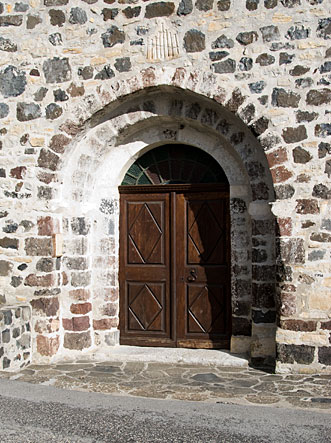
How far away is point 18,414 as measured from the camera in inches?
154

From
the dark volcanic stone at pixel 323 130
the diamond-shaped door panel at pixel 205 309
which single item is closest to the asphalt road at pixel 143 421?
the diamond-shaped door panel at pixel 205 309

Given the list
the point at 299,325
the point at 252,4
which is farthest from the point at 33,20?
the point at 299,325

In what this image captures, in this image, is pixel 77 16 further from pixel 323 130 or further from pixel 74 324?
pixel 74 324

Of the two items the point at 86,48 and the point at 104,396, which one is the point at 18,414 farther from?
the point at 86,48

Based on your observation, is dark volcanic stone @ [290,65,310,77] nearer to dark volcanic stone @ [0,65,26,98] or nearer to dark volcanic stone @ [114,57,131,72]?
dark volcanic stone @ [114,57,131,72]

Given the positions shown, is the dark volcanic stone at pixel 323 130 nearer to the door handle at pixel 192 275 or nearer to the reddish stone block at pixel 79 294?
the door handle at pixel 192 275

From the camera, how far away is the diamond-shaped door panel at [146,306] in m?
6.29

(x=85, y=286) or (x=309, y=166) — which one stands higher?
(x=309, y=166)

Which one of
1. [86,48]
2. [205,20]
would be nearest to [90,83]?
[86,48]

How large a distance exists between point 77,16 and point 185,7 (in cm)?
117

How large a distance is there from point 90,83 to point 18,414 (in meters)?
3.45

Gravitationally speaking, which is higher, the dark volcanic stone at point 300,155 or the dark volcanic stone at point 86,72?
the dark volcanic stone at point 86,72

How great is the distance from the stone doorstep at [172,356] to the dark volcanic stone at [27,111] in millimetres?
2621

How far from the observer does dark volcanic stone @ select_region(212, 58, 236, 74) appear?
5.54 meters
